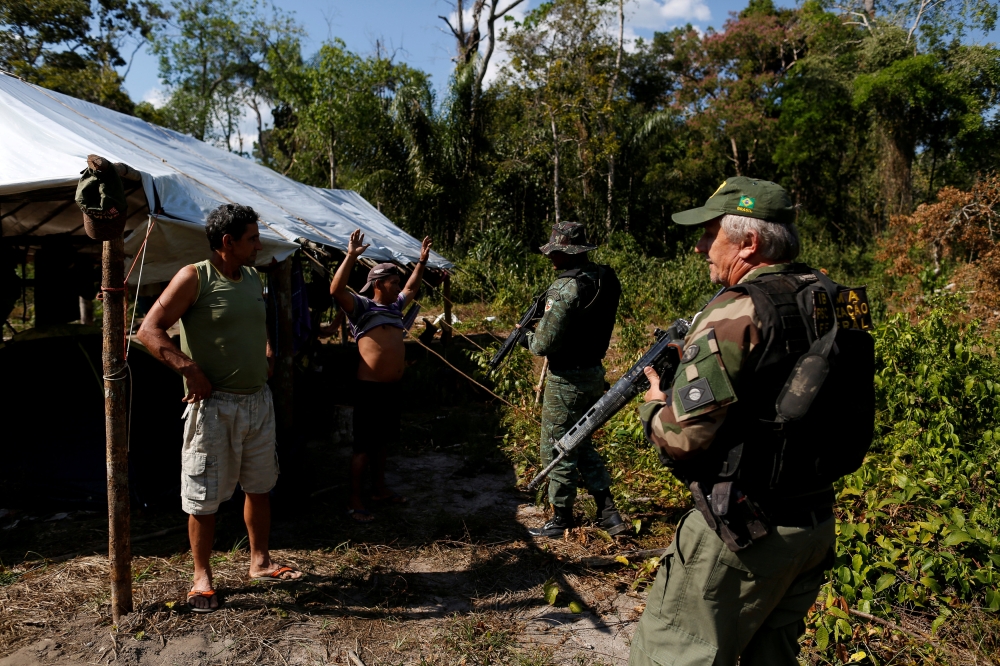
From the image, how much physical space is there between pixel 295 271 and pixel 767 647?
166 inches

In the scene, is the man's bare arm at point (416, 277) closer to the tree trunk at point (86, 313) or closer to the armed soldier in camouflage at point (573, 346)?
the armed soldier in camouflage at point (573, 346)

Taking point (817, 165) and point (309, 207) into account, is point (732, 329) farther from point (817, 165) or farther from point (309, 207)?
point (817, 165)

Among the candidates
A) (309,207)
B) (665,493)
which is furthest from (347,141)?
(665,493)

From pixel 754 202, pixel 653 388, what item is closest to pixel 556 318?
pixel 653 388

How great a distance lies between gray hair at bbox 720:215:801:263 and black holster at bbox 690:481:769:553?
0.71 metres

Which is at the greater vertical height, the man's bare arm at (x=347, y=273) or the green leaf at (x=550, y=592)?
the man's bare arm at (x=347, y=273)

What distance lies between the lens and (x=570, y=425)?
410cm

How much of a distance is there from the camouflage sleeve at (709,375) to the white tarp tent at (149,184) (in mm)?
3443

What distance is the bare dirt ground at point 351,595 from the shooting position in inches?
121

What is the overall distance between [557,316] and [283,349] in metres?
2.15

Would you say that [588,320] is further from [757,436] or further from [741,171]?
[741,171]

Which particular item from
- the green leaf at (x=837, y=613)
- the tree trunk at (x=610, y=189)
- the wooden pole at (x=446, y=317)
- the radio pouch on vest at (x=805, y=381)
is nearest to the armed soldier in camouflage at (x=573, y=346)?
the green leaf at (x=837, y=613)

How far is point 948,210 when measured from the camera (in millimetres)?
9078

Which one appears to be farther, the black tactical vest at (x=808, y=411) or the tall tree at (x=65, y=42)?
the tall tree at (x=65, y=42)
